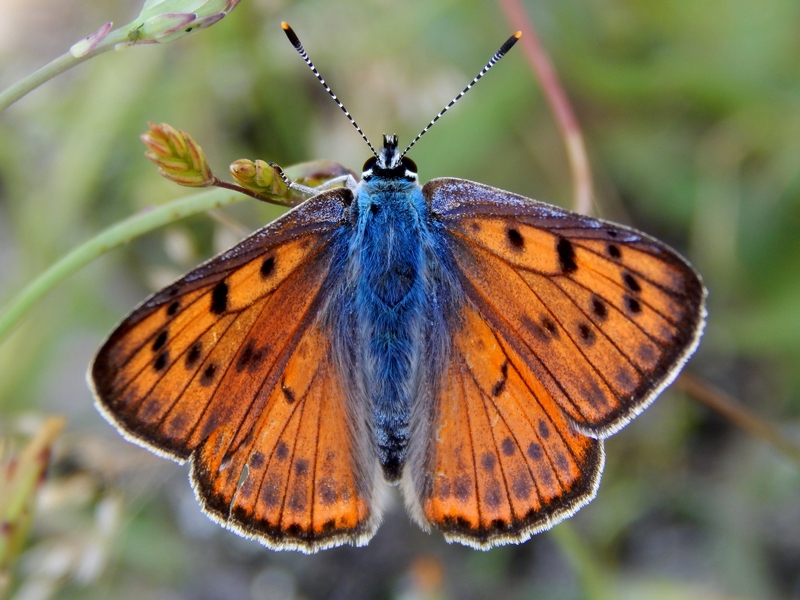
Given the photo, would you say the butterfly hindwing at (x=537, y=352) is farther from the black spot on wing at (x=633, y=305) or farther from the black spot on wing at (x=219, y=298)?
the black spot on wing at (x=219, y=298)

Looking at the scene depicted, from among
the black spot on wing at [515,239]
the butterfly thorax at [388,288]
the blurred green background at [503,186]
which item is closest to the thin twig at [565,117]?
the black spot on wing at [515,239]

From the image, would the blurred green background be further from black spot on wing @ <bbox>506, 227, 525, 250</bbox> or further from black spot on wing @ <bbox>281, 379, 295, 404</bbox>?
black spot on wing @ <bbox>506, 227, 525, 250</bbox>

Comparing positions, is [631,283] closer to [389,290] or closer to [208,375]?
[389,290]

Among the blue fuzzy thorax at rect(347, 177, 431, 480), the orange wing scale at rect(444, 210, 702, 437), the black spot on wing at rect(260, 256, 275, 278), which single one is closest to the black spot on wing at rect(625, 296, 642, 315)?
the orange wing scale at rect(444, 210, 702, 437)

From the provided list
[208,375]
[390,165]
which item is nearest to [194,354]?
[208,375]

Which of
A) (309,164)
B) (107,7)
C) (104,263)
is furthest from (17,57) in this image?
(309,164)
